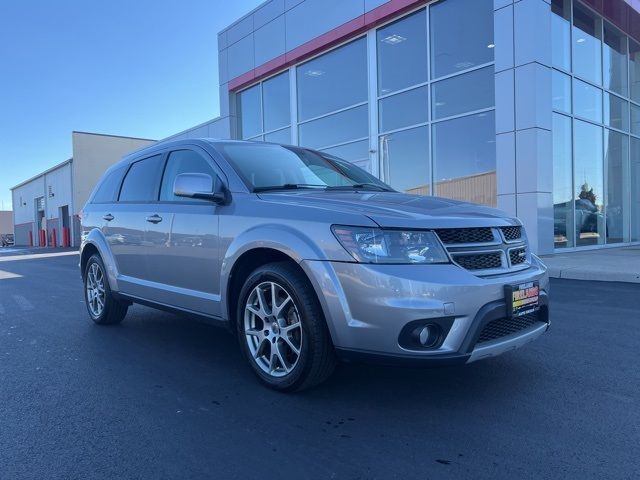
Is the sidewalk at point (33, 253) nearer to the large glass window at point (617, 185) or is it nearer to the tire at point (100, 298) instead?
the tire at point (100, 298)

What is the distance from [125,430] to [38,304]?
5368 mm

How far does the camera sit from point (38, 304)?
24.2 ft

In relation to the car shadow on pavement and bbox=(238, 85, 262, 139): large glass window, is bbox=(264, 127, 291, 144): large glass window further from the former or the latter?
the car shadow on pavement

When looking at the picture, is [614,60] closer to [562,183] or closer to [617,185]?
[617,185]

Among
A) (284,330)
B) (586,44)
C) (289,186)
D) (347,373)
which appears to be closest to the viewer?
(284,330)

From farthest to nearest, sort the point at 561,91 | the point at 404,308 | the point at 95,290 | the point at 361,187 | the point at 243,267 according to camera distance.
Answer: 1. the point at 561,91
2. the point at 95,290
3. the point at 361,187
4. the point at 243,267
5. the point at 404,308

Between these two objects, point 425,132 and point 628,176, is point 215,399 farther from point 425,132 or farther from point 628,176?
point 628,176

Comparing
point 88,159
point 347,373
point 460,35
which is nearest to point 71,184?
point 88,159

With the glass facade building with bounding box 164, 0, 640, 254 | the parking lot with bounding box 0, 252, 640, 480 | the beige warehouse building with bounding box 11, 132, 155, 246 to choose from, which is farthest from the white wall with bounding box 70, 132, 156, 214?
the parking lot with bounding box 0, 252, 640, 480

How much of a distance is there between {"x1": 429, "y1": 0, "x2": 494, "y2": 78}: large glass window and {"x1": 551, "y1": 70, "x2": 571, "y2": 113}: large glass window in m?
1.63

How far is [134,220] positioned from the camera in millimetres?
4801

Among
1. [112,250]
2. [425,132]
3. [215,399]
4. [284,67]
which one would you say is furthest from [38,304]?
[284,67]

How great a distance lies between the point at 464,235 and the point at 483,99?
32.7ft

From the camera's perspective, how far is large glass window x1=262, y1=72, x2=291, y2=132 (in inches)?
699
